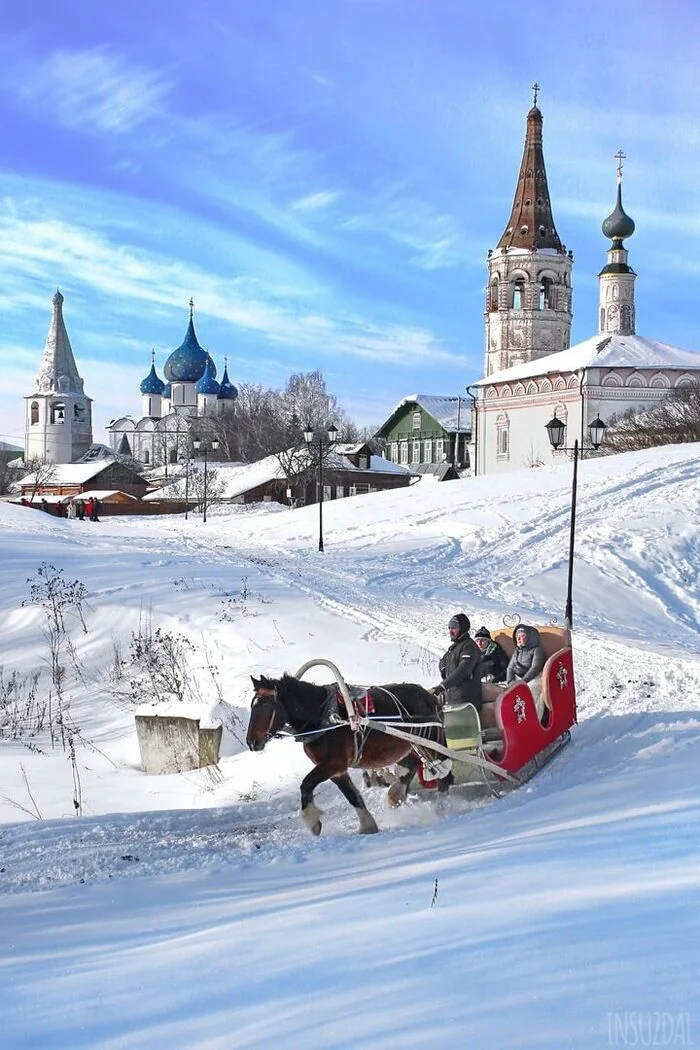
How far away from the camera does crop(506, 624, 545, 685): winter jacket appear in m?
10.3

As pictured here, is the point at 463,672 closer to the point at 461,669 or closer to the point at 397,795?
the point at 461,669

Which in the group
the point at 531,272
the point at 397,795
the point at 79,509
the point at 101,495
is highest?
the point at 531,272

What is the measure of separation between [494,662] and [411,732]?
7.97 feet

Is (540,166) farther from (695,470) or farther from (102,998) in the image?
(102,998)

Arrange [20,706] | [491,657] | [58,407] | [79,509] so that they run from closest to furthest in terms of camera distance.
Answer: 1. [491,657]
2. [20,706]
3. [79,509]
4. [58,407]

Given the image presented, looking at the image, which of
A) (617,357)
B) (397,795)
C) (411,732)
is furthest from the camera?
(617,357)

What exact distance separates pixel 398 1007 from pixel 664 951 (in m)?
1.23

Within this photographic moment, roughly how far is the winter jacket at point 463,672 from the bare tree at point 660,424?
1888 inches

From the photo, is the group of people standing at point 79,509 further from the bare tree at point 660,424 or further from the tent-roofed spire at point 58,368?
the tent-roofed spire at point 58,368

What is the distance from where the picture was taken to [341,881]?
6.57 metres

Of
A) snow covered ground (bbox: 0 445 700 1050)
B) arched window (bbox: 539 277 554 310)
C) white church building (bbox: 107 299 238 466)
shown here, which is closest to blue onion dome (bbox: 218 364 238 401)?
white church building (bbox: 107 299 238 466)

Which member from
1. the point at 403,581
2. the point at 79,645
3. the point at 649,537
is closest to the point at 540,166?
the point at 649,537

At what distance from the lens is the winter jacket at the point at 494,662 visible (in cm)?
1089

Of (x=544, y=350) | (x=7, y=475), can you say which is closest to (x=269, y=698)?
(x=544, y=350)
